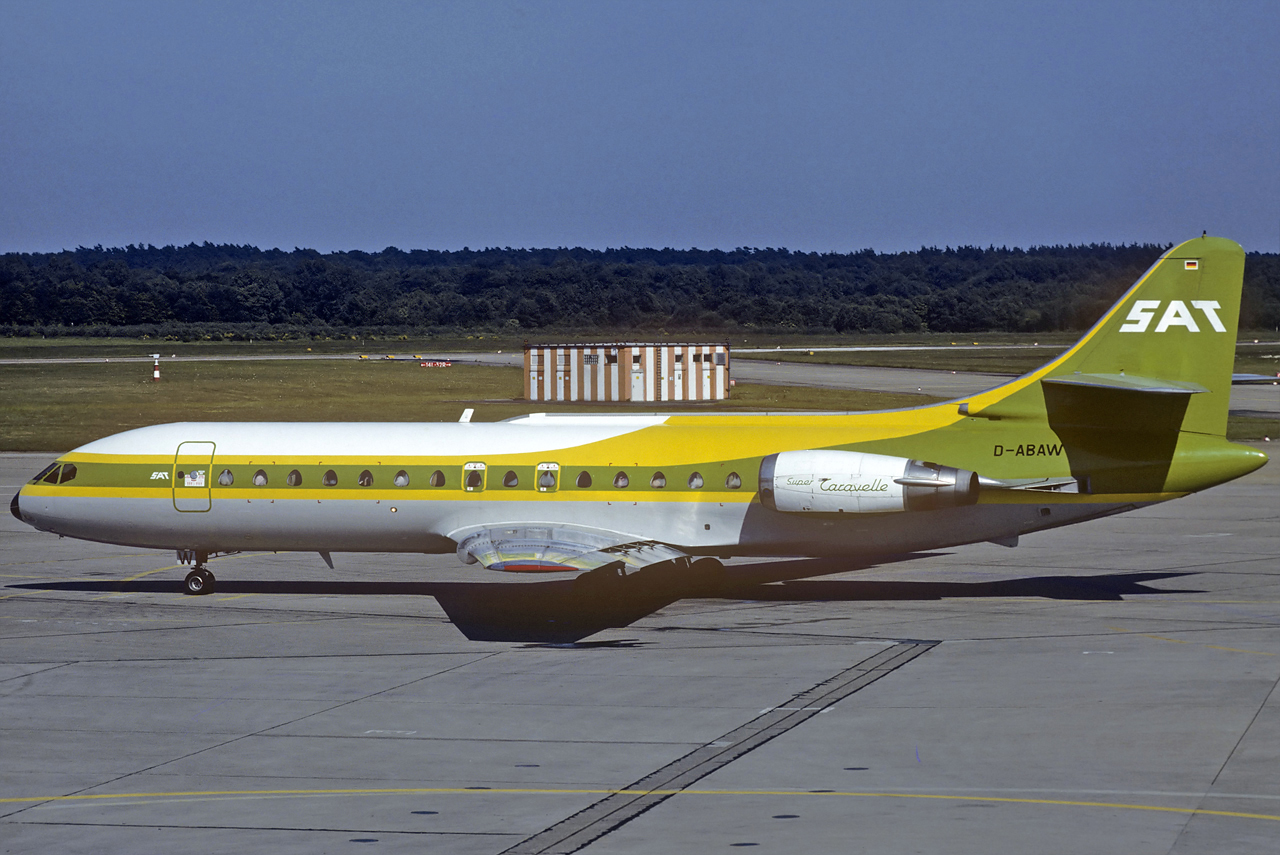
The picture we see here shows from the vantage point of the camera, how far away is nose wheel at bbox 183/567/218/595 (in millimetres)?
27922

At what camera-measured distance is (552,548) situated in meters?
24.5

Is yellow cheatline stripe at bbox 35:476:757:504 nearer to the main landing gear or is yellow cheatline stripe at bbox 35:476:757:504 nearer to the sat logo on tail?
the main landing gear

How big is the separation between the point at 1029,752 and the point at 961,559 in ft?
51.9

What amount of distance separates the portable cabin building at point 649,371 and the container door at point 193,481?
46.5 metres

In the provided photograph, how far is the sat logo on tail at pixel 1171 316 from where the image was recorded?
25.2 metres

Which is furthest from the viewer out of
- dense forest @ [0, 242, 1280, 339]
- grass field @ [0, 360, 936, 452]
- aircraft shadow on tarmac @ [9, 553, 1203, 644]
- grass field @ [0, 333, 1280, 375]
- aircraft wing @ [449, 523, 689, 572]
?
dense forest @ [0, 242, 1280, 339]

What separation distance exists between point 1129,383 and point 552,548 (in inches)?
384

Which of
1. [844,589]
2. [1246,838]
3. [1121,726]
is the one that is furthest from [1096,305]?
[1246,838]

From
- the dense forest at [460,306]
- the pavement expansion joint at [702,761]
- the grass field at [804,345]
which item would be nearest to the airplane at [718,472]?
the pavement expansion joint at [702,761]

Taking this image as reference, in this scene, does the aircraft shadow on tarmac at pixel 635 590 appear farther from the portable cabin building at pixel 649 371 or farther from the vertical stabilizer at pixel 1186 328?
the portable cabin building at pixel 649 371

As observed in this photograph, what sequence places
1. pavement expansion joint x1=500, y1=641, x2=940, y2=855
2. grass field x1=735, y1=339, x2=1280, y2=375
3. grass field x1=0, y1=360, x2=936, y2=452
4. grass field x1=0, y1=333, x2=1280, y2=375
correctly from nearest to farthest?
pavement expansion joint x1=500, y1=641, x2=940, y2=855, grass field x1=0, y1=360, x2=936, y2=452, grass field x1=735, y1=339, x2=1280, y2=375, grass field x1=0, y1=333, x2=1280, y2=375

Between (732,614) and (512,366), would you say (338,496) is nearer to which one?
(732,614)

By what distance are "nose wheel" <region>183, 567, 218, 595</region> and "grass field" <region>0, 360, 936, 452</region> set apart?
30720 millimetres

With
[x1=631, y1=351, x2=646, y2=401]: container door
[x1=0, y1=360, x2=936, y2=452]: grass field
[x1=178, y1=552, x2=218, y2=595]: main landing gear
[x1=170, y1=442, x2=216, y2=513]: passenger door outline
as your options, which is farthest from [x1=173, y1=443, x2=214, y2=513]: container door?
[x1=631, y1=351, x2=646, y2=401]: container door
